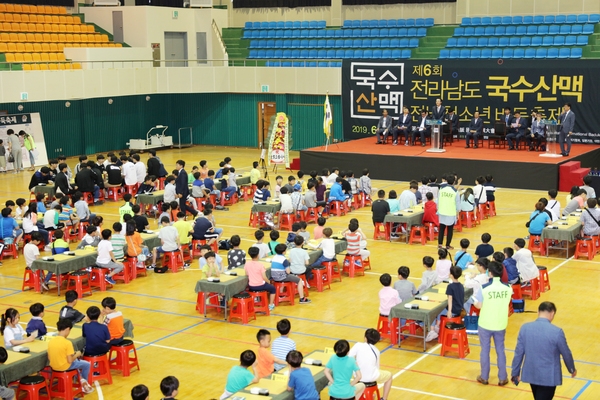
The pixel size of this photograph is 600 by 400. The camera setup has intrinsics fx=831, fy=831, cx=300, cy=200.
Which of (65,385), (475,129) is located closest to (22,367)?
(65,385)

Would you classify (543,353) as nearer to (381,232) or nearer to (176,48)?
(381,232)

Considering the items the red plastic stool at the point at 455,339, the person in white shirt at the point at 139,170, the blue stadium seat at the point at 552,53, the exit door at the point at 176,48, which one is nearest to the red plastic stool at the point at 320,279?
the red plastic stool at the point at 455,339

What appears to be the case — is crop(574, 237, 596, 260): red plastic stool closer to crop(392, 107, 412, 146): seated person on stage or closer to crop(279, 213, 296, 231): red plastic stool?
crop(279, 213, 296, 231): red plastic stool

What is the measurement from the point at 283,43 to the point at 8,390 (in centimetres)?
2971

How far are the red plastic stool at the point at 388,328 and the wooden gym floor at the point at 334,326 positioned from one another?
21 cm

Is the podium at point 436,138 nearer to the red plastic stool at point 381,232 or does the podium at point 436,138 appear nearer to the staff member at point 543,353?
the red plastic stool at point 381,232

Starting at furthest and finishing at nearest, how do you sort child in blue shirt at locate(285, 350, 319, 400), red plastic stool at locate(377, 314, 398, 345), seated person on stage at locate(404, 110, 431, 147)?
seated person on stage at locate(404, 110, 431, 147)
red plastic stool at locate(377, 314, 398, 345)
child in blue shirt at locate(285, 350, 319, 400)

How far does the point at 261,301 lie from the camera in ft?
48.6

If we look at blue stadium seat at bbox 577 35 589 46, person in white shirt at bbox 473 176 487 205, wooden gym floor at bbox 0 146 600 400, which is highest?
blue stadium seat at bbox 577 35 589 46

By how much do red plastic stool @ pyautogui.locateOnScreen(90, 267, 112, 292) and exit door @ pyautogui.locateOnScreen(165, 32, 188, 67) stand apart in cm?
2181

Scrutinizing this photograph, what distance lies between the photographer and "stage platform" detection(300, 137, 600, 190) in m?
25.9

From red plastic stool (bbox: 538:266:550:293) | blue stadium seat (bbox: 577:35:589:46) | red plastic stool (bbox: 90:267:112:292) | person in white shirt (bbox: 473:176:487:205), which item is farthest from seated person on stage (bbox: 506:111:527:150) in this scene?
red plastic stool (bbox: 90:267:112:292)

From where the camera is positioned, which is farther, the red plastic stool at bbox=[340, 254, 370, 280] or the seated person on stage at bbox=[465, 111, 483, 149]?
the seated person on stage at bbox=[465, 111, 483, 149]

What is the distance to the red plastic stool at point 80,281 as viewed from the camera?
16047 mm
